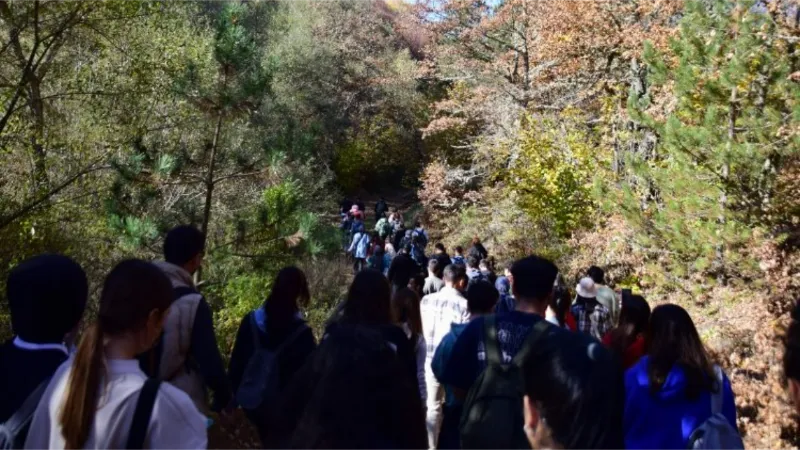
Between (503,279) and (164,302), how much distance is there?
362 inches

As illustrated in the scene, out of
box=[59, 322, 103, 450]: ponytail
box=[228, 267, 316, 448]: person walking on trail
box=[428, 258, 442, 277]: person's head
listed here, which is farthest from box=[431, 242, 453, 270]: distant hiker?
box=[59, 322, 103, 450]: ponytail

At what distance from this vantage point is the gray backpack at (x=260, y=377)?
4469 mm

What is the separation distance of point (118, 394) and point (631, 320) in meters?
3.73

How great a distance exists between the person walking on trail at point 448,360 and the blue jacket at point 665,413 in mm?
906

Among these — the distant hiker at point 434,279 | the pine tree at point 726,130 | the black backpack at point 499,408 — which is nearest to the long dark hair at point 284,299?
the black backpack at point 499,408

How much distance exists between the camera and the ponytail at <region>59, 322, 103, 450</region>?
2242 mm

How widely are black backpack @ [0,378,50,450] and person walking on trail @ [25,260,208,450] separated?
85mm

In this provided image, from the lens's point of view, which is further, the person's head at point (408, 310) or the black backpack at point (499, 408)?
the person's head at point (408, 310)

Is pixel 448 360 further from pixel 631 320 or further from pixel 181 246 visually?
pixel 631 320

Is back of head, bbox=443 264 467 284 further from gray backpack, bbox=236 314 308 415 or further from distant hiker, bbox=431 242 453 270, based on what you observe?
gray backpack, bbox=236 314 308 415

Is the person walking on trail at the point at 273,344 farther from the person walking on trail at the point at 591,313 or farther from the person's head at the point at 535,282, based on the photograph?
the person walking on trail at the point at 591,313

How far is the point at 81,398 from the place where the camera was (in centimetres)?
224

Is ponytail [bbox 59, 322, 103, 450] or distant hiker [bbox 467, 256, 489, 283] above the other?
ponytail [bbox 59, 322, 103, 450]

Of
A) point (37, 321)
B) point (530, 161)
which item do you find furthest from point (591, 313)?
point (530, 161)
